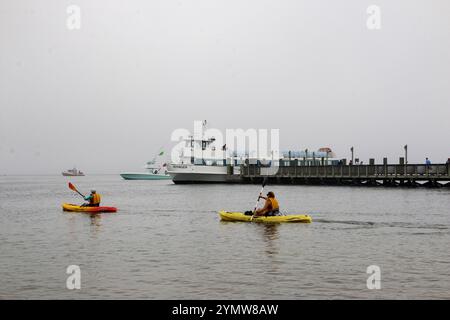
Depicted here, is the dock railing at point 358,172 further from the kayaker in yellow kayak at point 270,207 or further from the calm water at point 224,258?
the kayaker in yellow kayak at point 270,207

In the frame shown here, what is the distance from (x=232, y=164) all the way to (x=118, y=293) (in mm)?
96887

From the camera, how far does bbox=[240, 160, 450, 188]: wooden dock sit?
3004 inches

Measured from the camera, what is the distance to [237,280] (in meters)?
16.4

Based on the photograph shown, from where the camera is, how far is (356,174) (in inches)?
3361

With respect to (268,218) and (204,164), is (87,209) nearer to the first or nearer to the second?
(268,218)

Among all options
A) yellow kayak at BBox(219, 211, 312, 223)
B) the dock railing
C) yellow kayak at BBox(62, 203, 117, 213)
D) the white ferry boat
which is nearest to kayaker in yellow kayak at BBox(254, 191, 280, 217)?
yellow kayak at BBox(219, 211, 312, 223)

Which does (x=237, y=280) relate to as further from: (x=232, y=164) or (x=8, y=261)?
(x=232, y=164)

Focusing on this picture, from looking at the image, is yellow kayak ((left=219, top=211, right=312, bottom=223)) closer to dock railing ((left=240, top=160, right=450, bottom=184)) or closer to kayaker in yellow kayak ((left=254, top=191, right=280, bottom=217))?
kayaker in yellow kayak ((left=254, top=191, right=280, bottom=217))

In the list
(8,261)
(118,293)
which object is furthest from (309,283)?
(8,261)

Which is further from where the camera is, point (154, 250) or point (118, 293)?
point (154, 250)

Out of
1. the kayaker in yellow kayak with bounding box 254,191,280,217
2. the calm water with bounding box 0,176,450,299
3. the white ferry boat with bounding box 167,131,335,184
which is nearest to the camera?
the calm water with bounding box 0,176,450,299

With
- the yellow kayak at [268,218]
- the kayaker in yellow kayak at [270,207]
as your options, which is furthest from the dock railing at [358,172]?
the kayaker in yellow kayak at [270,207]
